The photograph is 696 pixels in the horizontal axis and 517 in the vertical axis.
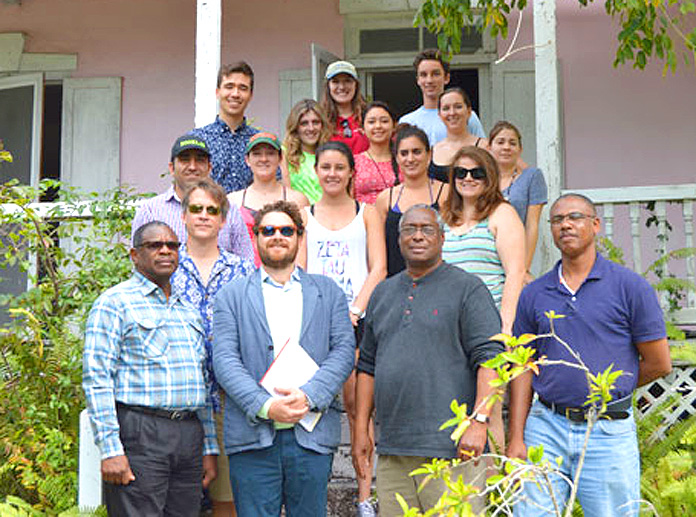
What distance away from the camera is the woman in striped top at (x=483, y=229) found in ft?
15.3

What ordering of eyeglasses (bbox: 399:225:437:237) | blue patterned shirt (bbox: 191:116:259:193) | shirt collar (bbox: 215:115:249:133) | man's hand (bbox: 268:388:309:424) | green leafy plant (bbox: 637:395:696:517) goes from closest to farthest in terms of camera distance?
1. man's hand (bbox: 268:388:309:424)
2. eyeglasses (bbox: 399:225:437:237)
3. green leafy plant (bbox: 637:395:696:517)
4. blue patterned shirt (bbox: 191:116:259:193)
5. shirt collar (bbox: 215:115:249:133)

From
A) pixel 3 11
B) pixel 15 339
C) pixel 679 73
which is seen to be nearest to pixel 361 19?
pixel 679 73

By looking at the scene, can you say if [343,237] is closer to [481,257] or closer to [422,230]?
[481,257]

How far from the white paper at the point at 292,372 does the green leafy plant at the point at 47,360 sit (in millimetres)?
1880

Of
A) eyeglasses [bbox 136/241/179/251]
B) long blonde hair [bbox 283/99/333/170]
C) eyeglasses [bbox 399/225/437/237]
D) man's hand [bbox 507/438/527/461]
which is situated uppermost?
long blonde hair [bbox 283/99/333/170]

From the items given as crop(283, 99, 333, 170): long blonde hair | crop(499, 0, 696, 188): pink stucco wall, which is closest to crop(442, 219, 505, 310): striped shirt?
crop(283, 99, 333, 170): long blonde hair

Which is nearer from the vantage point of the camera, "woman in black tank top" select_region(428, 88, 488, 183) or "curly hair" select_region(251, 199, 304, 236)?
"curly hair" select_region(251, 199, 304, 236)

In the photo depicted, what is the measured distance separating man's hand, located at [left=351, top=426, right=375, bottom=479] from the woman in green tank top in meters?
2.09

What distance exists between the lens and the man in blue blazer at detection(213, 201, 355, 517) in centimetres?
388

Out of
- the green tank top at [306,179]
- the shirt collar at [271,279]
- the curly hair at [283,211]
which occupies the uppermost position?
the green tank top at [306,179]

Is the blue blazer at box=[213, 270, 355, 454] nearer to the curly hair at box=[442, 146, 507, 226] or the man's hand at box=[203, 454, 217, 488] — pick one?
the man's hand at box=[203, 454, 217, 488]

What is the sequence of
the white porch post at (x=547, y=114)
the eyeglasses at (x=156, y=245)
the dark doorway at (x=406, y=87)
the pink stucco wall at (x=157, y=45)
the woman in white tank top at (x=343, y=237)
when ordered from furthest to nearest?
the dark doorway at (x=406, y=87) → the pink stucco wall at (x=157, y=45) → the white porch post at (x=547, y=114) → the woman in white tank top at (x=343, y=237) → the eyeglasses at (x=156, y=245)

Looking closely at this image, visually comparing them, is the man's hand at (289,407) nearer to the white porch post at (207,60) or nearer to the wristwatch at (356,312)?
the wristwatch at (356,312)

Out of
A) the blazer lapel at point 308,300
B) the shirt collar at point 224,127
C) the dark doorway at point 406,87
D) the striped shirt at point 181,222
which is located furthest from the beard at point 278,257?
the dark doorway at point 406,87
